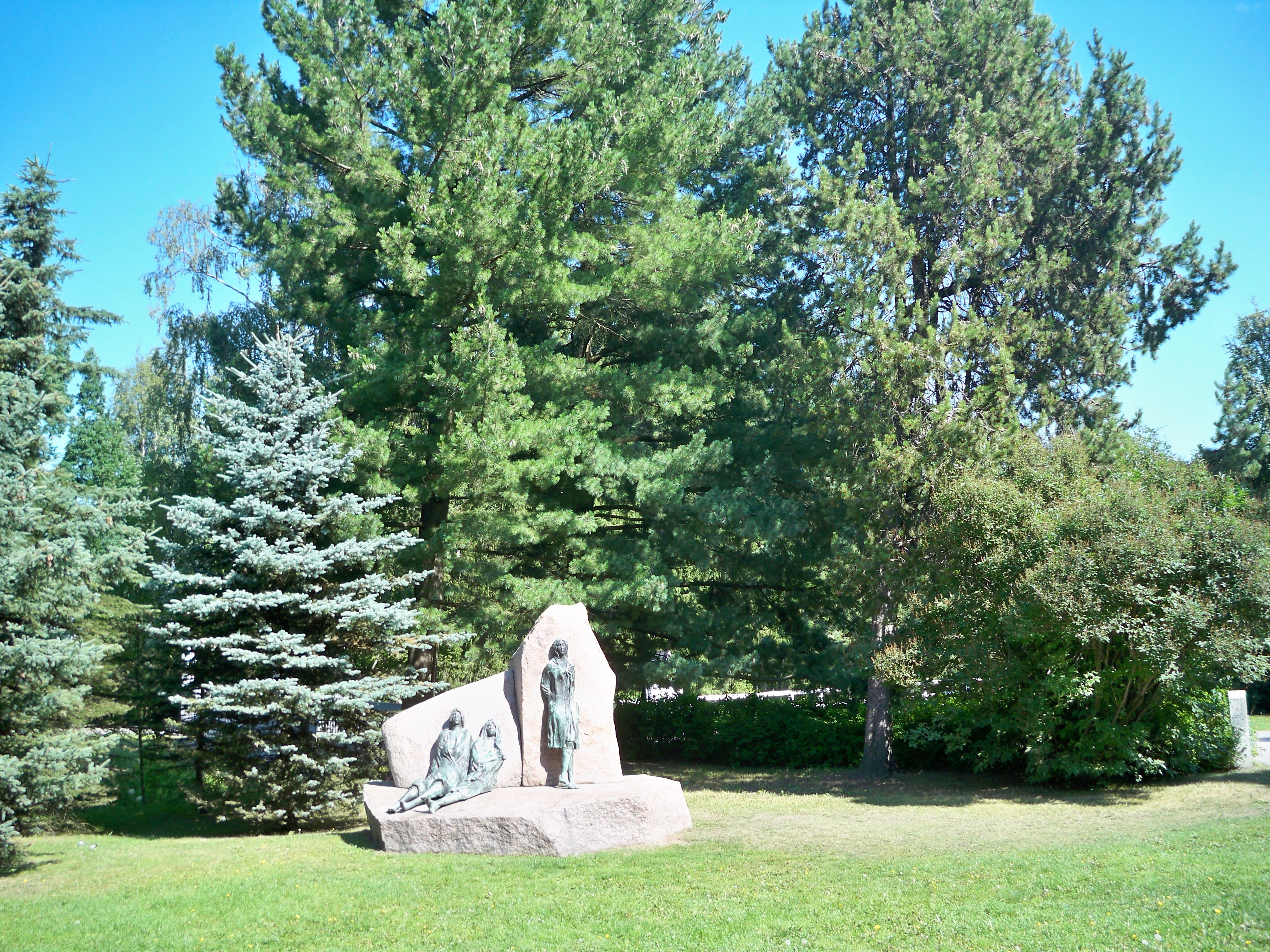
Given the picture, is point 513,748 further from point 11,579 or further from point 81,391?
point 81,391

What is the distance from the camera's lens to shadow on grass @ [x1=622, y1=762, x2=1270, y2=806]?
14.4m

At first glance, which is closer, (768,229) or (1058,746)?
(1058,746)

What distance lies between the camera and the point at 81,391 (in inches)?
990

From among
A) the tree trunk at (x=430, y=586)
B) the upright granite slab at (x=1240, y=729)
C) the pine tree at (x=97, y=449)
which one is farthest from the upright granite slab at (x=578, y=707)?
the pine tree at (x=97, y=449)

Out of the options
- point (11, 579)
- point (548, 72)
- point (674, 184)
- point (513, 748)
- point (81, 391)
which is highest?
point (548, 72)

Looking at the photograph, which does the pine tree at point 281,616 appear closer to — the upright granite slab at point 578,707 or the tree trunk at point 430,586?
the tree trunk at point 430,586

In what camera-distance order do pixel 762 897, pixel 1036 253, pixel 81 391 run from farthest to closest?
pixel 81 391
pixel 1036 253
pixel 762 897

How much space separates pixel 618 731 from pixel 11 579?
42.8ft

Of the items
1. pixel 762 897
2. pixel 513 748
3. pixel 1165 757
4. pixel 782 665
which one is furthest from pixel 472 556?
pixel 1165 757

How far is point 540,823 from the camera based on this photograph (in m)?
10.8

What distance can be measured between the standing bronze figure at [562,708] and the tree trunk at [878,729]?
22.9 feet

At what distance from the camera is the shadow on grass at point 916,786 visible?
14375 millimetres

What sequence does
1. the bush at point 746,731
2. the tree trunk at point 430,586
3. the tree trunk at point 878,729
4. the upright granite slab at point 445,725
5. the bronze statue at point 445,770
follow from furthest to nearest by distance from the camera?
the bush at point 746,731 → the tree trunk at point 878,729 → the tree trunk at point 430,586 → the upright granite slab at point 445,725 → the bronze statue at point 445,770

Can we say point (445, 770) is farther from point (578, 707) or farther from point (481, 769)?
point (578, 707)
